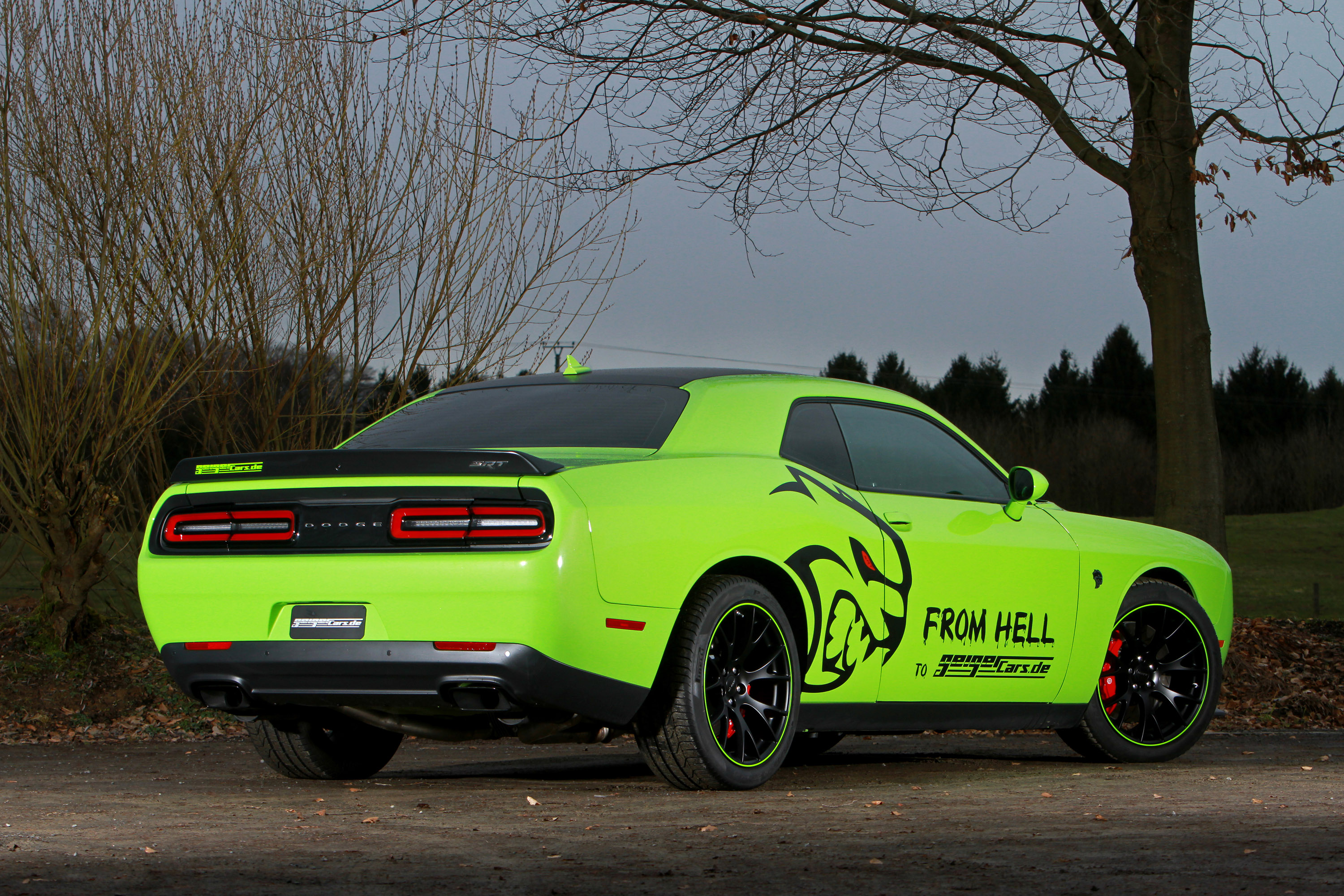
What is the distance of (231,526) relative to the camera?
5516mm

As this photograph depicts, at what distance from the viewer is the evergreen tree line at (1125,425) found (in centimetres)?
7681

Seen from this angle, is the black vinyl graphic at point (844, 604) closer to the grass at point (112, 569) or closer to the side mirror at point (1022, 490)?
the side mirror at point (1022, 490)

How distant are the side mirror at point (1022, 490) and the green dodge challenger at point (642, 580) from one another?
21 mm

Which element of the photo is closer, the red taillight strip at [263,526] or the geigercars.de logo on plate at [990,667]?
the red taillight strip at [263,526]

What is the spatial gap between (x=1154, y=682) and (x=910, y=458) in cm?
195

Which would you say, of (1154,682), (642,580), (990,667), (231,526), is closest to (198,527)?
(231,526)

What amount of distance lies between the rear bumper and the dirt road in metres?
0.38

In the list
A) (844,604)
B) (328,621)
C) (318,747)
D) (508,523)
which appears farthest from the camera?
(318,747)

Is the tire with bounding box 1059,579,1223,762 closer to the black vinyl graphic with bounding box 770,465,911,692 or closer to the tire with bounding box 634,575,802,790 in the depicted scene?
the black vinyl graphic with bounding box 770,465,911,692

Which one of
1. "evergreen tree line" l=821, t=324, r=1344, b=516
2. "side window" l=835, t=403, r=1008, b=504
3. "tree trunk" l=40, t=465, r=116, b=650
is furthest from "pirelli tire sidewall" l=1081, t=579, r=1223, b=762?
"evergreen tree line" l=821, t=324, r=1344, b=516

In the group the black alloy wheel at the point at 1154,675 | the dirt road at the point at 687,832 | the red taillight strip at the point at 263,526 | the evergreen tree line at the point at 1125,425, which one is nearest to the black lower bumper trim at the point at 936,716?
the dirt road at the point at 687,832

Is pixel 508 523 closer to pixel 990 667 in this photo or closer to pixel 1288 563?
pixel 990 667

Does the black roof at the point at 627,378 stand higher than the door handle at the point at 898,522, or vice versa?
the black roof at the point at 627,378

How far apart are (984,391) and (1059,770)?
83.3 metres
